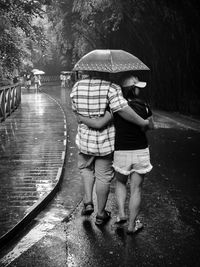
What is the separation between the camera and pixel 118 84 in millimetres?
4793

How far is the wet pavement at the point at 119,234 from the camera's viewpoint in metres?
4.04

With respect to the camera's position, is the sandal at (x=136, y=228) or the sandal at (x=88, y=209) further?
the sandal at (x=88, y=209)

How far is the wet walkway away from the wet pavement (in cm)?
22

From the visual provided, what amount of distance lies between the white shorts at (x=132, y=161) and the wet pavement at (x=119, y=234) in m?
0.76

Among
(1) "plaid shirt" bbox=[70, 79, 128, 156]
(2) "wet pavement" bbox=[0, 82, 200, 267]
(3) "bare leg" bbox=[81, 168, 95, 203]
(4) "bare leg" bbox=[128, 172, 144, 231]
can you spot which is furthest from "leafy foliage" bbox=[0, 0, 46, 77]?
(4) "bare leg" bbox=[128, 172, 144, 231]

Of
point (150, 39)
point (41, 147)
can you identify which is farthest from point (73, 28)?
point (41, 147)

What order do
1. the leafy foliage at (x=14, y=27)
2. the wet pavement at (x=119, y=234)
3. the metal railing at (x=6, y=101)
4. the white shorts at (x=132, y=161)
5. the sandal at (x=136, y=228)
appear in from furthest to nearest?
the metal railing at (x=6, y=101), the leafy foliage at (x=14, y=27), the sandal at (x=136, y=228), the white shorts at (x=132, y=161), the wet pavement at (x=119, y=234)

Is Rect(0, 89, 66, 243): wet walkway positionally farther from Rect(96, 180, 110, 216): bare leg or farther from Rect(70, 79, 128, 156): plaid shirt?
Rect(70, 79, 128, 156): plaid shirt

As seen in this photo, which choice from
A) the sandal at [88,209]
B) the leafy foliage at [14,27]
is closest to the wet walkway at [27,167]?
the sandal at [88,209]

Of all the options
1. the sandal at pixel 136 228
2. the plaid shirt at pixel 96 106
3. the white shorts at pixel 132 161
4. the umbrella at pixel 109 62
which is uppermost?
the umbrella at pixel 109 62

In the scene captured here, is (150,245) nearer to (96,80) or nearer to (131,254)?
(131,254)

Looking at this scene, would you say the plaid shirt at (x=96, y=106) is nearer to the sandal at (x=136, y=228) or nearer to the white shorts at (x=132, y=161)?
the white shorts at (x=132, y=161)

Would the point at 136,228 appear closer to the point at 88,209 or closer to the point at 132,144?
the point at 88,209

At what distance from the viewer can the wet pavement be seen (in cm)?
404
